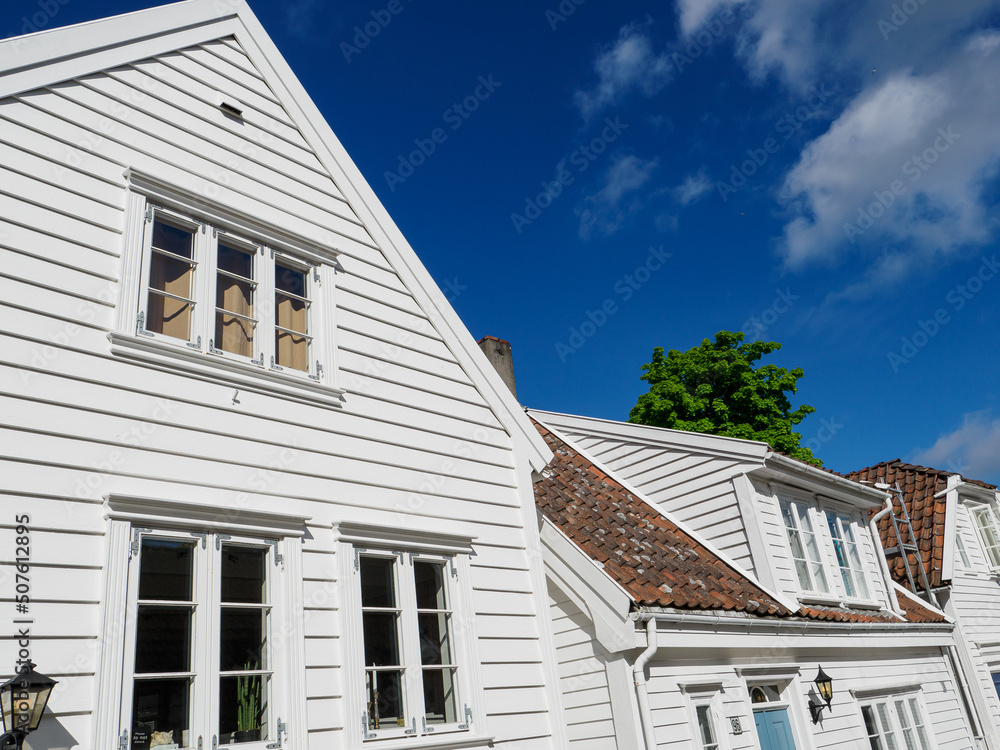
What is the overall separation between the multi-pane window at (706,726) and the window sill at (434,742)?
3.83 metres

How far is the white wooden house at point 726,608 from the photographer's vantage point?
29.1 ft

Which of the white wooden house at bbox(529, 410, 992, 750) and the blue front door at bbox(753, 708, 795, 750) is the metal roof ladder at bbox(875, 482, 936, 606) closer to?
the white wooden house at bbox(529, 410, 992, 750)

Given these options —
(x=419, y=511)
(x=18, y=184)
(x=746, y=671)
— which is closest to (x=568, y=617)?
(x=746, y=671)

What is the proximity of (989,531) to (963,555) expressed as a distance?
201 centimetres

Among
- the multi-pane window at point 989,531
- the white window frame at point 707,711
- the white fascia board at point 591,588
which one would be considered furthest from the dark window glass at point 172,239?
the multi-pane window at point 989,531

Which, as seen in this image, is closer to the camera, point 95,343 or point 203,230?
point 95,343

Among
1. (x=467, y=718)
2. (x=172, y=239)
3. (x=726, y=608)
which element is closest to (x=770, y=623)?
(x=726, y=608)

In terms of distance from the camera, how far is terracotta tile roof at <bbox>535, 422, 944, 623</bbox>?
9.55 m

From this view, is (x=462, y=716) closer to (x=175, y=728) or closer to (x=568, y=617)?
(x=175, y=728)

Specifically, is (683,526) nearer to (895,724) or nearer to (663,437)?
(663,437)

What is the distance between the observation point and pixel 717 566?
1211 cm

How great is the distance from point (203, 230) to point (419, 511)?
3.24m

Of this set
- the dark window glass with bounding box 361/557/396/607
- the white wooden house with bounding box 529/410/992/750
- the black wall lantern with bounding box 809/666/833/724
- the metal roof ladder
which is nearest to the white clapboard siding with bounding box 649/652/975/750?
the white wooden house with bounding box 529/410/992/750

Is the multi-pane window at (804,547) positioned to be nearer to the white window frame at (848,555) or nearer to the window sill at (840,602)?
the window sill at (840,602)
